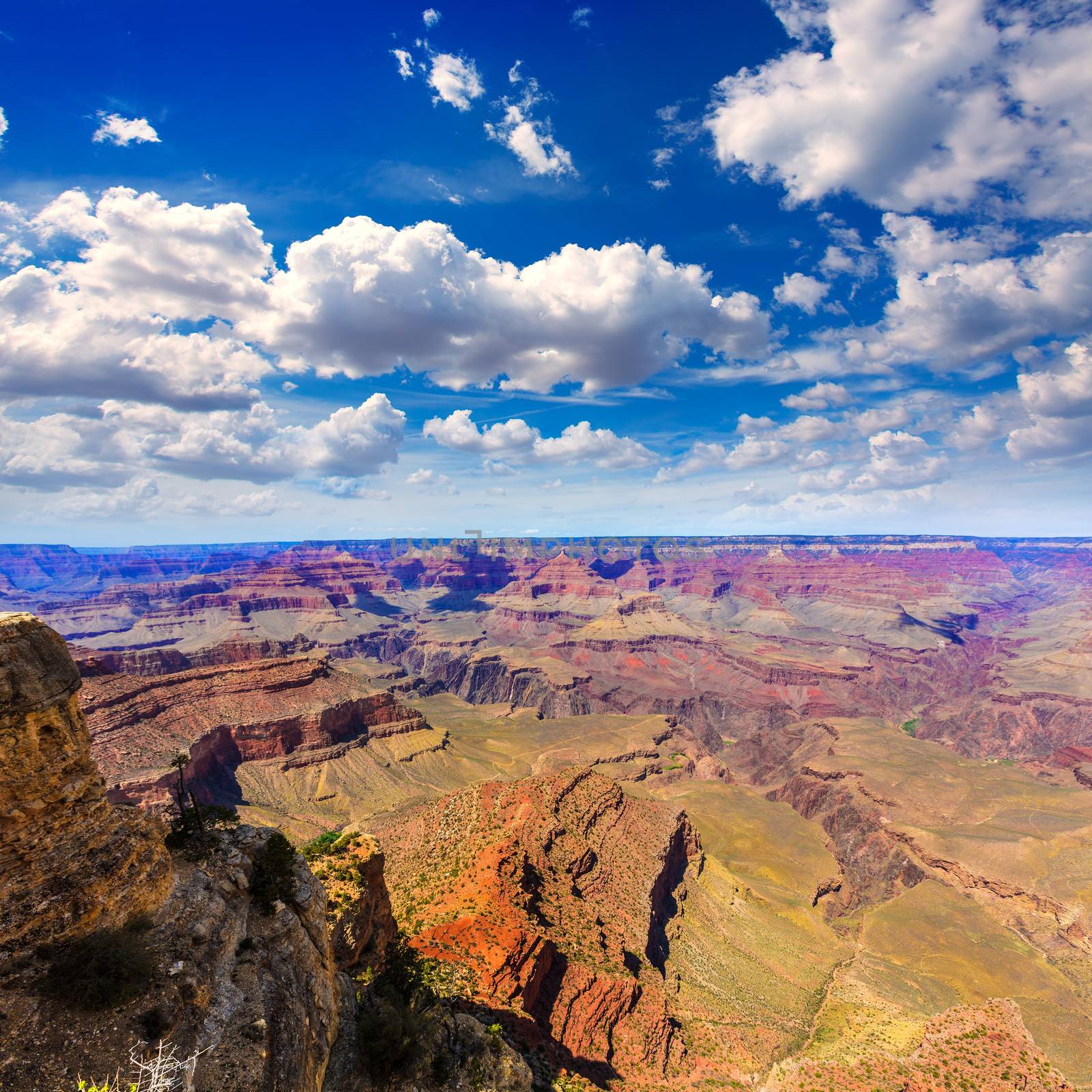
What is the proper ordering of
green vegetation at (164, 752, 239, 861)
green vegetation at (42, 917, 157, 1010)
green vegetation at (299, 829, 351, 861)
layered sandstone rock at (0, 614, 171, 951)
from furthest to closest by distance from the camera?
green vegetation at (299, 829, 351, 861) < green vegetation at (164, 752, 239, 861) < layered sandstone rock at (0, 614, 171, 951) < green vegetation at (42, 917, 157, 1010)

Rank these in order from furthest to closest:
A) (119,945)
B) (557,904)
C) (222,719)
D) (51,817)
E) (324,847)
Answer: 1. (222,719)
2. (557,904)
3. (324,847)
4. (51,817)
5. (119,945)

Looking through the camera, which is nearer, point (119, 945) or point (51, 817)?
point (119, 945)

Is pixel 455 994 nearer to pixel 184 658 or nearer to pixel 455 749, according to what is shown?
pixel 455 749

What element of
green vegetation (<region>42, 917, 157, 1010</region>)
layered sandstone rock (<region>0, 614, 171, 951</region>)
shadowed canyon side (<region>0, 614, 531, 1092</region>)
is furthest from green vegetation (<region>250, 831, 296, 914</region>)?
green vegetation (<region>42, 917, 157, 1010</region>)

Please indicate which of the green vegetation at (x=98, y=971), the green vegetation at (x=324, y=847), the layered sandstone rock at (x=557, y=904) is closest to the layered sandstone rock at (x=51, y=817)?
the green vegetation at (x=98, y=971)

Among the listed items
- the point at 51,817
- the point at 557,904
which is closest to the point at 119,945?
the point at 51,817

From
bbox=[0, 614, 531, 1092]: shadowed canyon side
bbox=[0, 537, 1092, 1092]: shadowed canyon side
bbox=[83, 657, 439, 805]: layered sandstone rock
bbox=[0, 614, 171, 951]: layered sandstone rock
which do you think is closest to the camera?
bbox=[0, 614, 531, 1092]: shadowed canyon side

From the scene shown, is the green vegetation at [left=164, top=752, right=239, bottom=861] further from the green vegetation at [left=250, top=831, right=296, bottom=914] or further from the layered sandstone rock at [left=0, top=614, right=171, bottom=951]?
the layered sandstone rock at [left=0, top=614, right=171, bottom=951]

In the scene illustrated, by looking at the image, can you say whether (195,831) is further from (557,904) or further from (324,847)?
(557,904)
